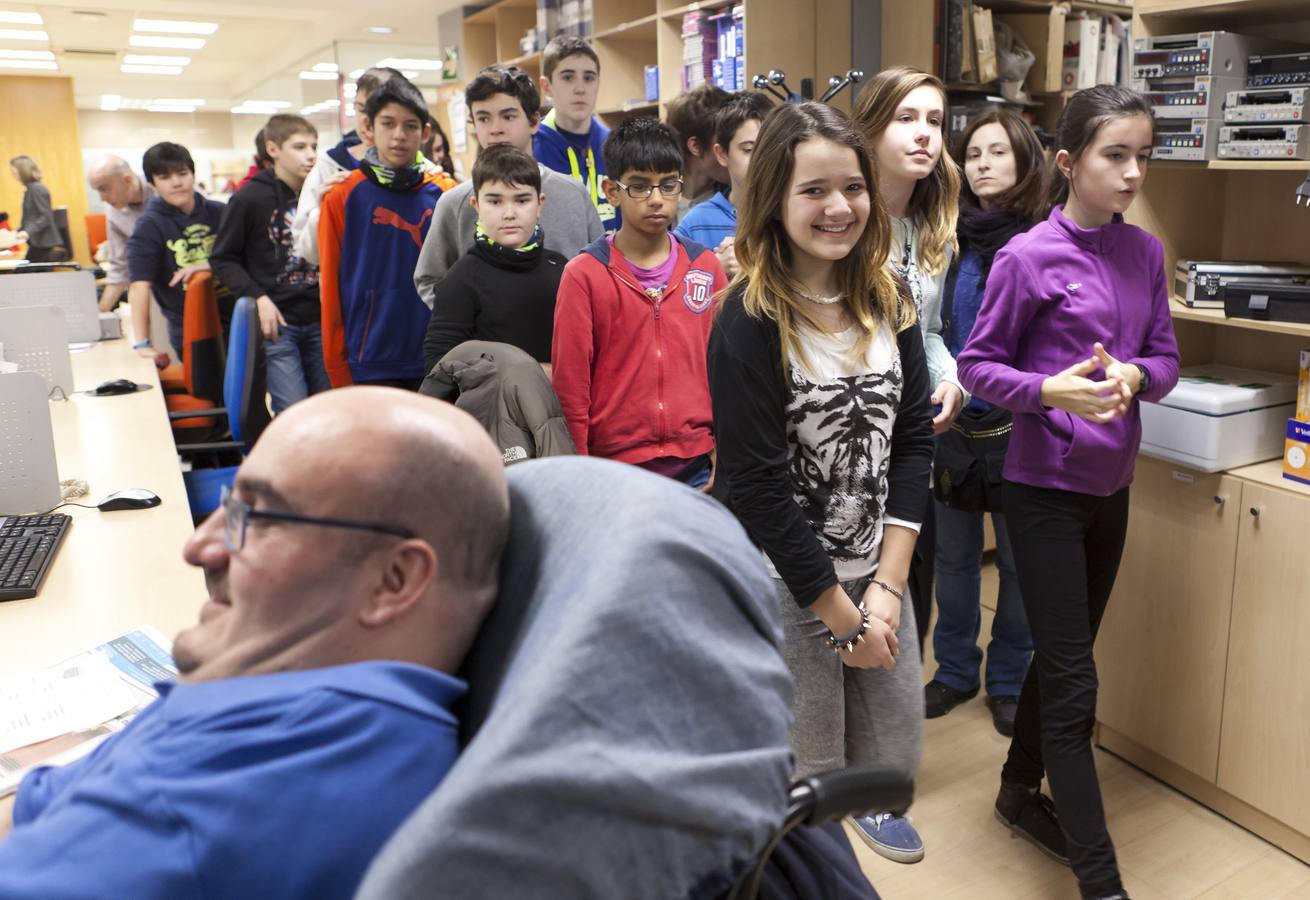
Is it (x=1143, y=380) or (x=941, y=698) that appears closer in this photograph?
(x=1143, y=380)

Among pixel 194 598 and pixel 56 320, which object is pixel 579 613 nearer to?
pixel 194 598

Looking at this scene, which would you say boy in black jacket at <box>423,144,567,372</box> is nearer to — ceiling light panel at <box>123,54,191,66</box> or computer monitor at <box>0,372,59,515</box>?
computer monitor at <box>0,372,59,515</box>

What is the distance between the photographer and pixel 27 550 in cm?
190

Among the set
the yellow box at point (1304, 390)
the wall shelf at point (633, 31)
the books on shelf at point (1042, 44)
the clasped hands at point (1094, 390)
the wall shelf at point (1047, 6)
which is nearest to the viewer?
the clasped hands at point (1094, 390)

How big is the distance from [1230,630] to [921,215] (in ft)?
3.56

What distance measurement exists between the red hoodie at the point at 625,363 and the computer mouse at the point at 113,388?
6.79 feet

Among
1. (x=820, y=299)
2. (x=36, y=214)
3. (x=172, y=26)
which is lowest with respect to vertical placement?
(x=820, y=299)

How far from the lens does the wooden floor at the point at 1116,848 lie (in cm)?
204

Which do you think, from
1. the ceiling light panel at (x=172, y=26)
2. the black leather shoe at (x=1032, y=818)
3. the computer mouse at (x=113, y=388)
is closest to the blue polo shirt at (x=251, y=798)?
the black leather shoe at (x=1032, y=818)

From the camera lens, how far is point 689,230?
2598 mm

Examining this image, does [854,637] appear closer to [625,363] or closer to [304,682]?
[625,363]

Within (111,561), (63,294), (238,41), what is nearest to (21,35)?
(238,41)

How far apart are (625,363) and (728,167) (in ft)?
2.40

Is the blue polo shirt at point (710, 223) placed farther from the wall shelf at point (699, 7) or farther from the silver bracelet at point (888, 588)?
the wall shelf at point (699, 7)
